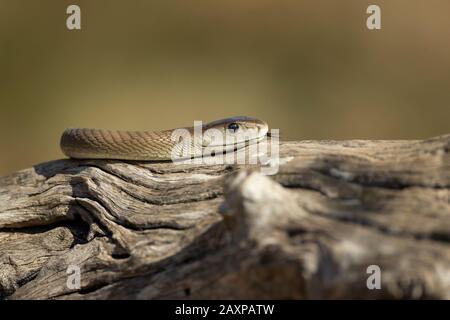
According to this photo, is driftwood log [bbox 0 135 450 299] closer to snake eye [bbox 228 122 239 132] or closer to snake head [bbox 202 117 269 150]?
snake head [bbox 202 117 269 150]

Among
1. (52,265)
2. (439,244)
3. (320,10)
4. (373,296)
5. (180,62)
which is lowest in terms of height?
(52,265)

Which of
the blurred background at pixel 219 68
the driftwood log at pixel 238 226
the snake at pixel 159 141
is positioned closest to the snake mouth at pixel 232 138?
the snake at pixel 159 141

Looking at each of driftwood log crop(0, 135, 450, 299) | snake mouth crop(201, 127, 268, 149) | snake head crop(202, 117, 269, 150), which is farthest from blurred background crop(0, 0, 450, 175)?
driftwood log crop(0, 135, 450, 299)

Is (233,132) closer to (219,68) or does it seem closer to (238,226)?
(238,226)

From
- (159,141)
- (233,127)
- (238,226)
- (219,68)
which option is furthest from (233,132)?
(219,68)

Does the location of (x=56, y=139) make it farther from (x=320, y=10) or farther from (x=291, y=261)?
(x=291, y=261)
